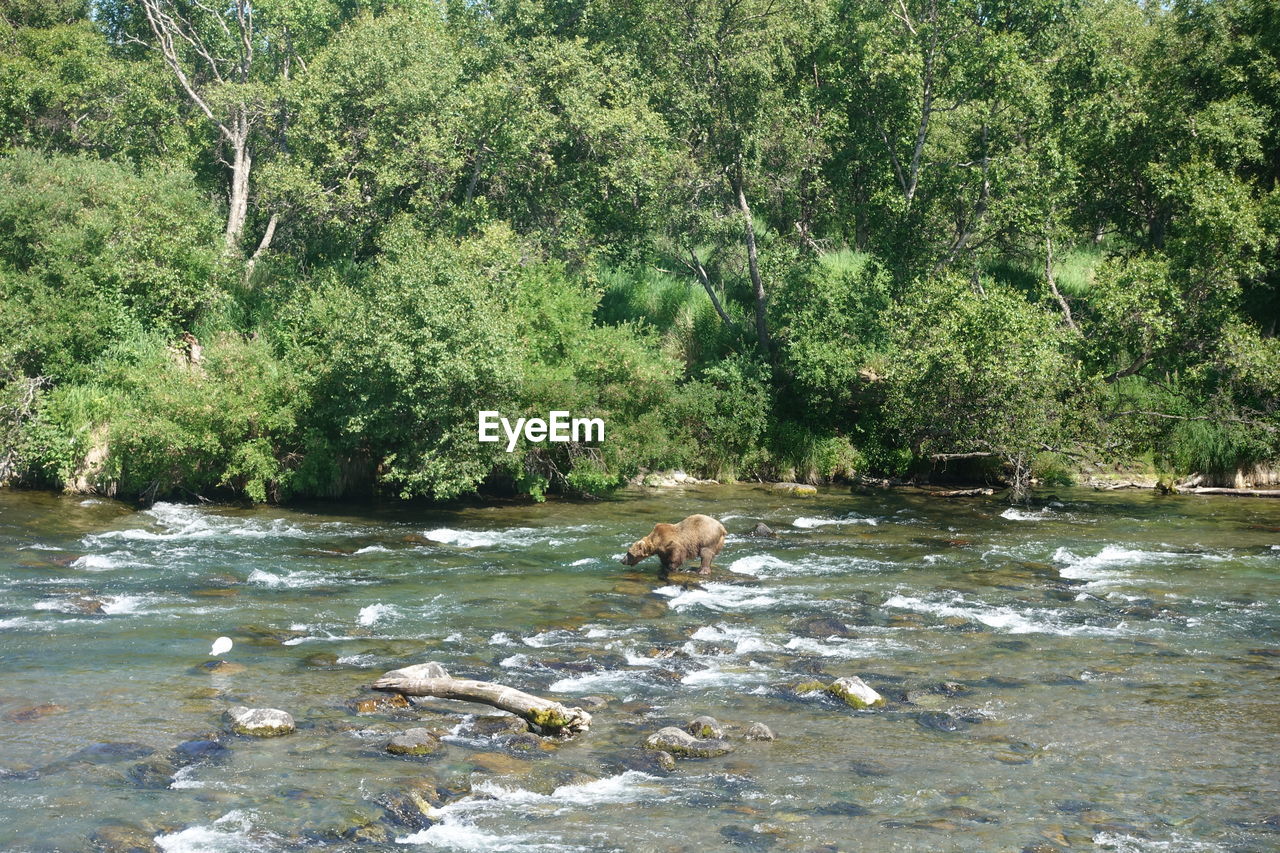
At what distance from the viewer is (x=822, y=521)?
23.5 m

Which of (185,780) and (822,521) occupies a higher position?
(822,521)

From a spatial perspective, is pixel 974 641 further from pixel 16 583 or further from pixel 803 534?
pixel 16 583

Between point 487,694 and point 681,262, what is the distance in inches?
793

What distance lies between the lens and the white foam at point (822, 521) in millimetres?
23109

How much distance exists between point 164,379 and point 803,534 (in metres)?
13.2

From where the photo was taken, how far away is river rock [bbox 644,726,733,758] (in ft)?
36.7

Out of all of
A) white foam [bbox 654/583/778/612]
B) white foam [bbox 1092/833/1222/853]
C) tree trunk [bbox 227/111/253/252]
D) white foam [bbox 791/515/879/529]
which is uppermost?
tree trunk [bbox 227/111/253/252]

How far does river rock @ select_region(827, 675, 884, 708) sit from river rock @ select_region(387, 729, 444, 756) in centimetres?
437

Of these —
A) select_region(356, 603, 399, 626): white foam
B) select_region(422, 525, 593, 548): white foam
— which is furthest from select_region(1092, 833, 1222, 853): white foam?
select_region(422, 525, 593, 548): white foam

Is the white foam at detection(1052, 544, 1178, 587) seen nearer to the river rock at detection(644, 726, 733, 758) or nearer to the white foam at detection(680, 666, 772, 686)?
the white foam at detection(680, 666, 772, 686)

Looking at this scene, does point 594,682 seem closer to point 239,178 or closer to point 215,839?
point 215,839

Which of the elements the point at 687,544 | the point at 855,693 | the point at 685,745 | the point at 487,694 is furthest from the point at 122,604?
the point at 855,693

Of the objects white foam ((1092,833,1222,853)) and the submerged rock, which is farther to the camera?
the submerged rock

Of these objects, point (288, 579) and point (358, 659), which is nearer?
point (358, 659)
